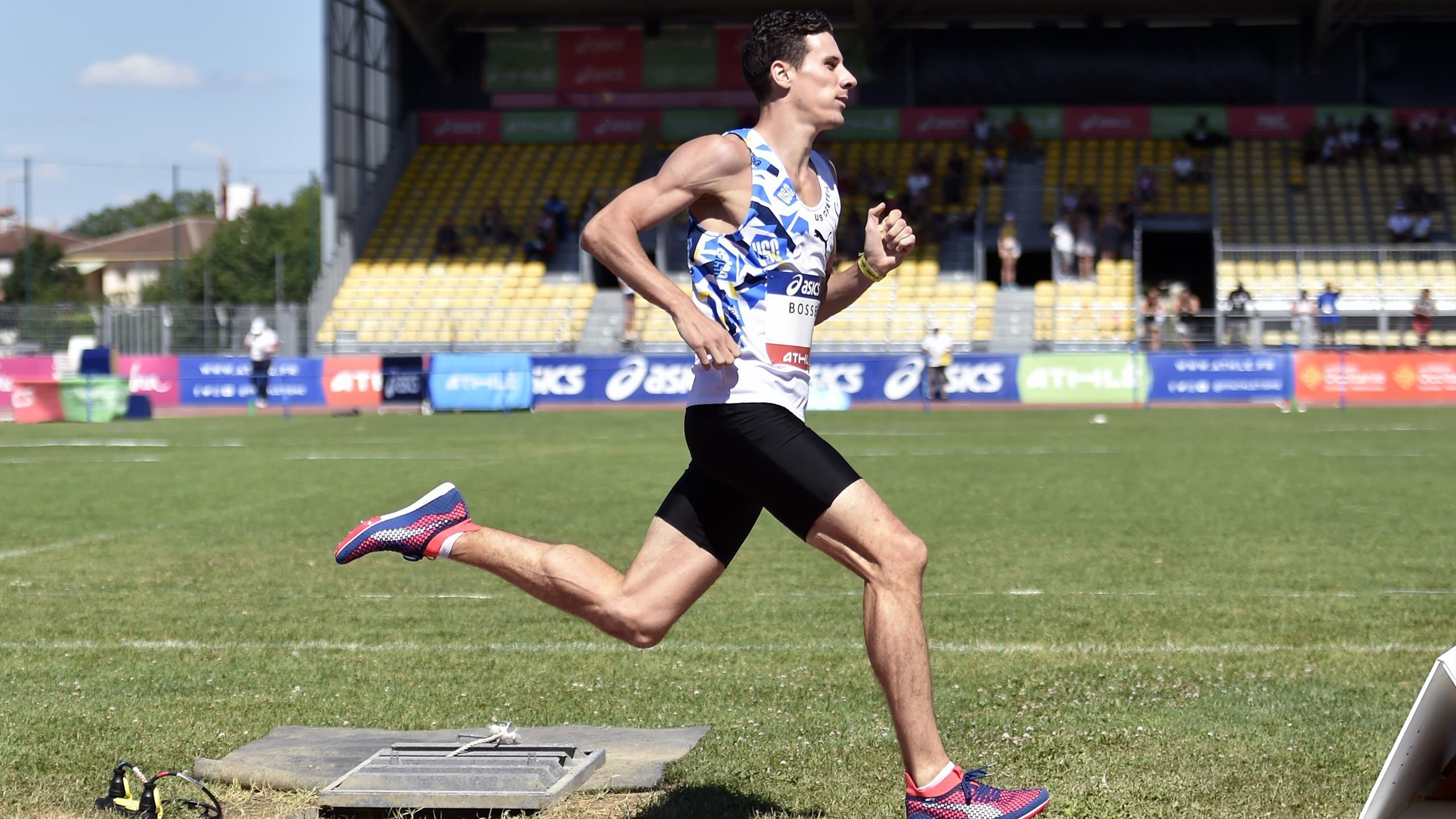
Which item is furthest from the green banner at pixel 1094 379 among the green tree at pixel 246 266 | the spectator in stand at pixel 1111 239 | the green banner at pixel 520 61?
the green tree at pixel 246 266

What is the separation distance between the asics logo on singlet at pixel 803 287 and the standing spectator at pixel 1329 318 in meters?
29.5

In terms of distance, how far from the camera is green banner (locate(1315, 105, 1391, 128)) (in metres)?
41.3

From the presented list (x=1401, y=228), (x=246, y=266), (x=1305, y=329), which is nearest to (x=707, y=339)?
(x=1305, y=329)

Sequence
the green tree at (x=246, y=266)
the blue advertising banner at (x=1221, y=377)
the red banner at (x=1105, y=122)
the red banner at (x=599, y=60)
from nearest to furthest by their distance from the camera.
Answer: the blue advertising banner at (x=1221, y=377) < the red banner at (x=1105, y=122) < the red banner at (x=599, y=60) < the green tree at (x=246, y=266)

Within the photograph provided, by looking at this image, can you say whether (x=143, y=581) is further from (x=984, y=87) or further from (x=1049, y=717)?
(x=984, y=87)

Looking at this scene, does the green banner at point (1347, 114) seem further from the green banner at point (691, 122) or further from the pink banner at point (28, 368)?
the pink banner at point (28, 368)

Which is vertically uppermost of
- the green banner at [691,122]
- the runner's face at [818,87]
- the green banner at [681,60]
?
the green banner at [681,60]

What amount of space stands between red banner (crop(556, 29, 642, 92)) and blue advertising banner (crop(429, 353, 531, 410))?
15933 millimetres

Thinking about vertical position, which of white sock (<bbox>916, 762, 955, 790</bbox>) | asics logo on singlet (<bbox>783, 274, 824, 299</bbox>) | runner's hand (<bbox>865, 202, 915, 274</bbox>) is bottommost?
white sock (<bbox>916, 762, 955, 790</bbox>)

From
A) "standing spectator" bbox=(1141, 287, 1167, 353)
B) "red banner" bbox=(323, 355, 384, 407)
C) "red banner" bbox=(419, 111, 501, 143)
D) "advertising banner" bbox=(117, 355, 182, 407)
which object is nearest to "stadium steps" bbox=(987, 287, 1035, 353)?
"standing spectator" bbox=(1141, 287, 1167, 353)

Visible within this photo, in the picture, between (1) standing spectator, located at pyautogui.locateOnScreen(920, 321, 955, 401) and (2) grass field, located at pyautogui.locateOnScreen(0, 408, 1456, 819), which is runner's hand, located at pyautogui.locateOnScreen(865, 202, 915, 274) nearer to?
(2) grass field, located at pyautogui.locateOnScreen(0, 408, 1456, 819)

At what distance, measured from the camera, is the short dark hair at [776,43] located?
4496 millimetres

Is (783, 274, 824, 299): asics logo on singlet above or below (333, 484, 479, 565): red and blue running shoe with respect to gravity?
above

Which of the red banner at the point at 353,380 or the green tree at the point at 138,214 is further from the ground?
the green tree at the point at 138,214
